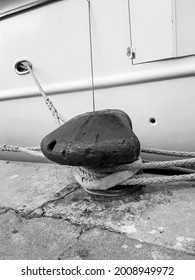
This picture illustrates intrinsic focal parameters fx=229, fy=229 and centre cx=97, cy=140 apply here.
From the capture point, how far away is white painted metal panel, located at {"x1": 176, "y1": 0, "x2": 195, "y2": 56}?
983 millimetres

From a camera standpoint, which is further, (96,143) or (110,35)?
(110,35)

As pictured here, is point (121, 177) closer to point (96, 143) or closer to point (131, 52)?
point (96, 143)

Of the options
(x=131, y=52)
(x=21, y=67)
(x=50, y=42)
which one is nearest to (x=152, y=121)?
(x=131, y=52)

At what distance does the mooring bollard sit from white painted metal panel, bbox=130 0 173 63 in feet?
1.22

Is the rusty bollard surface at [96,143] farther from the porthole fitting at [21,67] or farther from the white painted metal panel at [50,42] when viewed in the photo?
the porthole fitting at [21,67]

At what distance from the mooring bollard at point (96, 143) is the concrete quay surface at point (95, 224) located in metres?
0.21

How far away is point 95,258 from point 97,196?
35 centimetres

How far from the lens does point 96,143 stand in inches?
31.2

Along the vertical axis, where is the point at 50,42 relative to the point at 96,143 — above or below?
above

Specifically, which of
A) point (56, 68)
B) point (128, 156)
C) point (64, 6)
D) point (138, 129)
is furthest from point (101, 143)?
point (64, 6)

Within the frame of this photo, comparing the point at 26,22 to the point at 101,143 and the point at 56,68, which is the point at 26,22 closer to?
the point at 56,68

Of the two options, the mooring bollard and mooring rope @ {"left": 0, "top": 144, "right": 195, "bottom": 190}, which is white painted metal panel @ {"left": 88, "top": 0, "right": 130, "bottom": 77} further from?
mooring rope @ {"left": 0, "top": 144, "right": 195, "bottom": 190}

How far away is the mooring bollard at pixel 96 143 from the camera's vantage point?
2.56 feet

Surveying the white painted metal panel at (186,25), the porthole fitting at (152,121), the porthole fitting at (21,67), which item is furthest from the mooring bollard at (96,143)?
the porthole fitting at (21,67)
